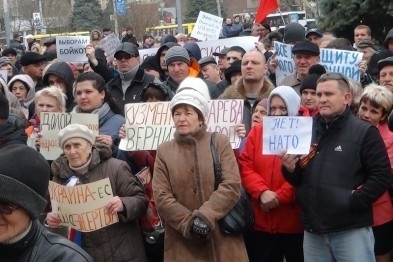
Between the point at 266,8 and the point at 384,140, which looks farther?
the point at 266,8

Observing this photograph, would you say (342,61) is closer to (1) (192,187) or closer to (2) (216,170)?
(2) (216,170)

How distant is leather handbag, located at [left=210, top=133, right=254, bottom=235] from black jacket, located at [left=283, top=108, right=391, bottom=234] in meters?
0.43

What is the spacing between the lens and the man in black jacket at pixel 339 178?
4816mm

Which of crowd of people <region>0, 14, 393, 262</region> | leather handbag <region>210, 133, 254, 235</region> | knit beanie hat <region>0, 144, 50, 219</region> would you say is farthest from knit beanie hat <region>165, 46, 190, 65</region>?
knit beanie hat <region>0, 144, 50, 219</region>

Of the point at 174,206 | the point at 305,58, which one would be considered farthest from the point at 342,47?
the point at 174,206

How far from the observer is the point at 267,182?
5.35 meters

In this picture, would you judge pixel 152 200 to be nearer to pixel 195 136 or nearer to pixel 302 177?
pixel 195 136

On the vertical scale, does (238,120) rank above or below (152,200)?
Answer: above

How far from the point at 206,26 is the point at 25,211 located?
35.5 ft

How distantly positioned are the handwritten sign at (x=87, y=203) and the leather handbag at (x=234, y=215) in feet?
2.38

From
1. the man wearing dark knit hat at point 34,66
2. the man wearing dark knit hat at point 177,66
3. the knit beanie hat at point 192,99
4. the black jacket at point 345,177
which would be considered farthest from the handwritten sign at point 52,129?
the man wearing dark knit hat at point 34,66

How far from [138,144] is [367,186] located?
1830 millimetres

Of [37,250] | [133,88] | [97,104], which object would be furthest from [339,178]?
[133,88]

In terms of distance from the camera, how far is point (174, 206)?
4777 mm
